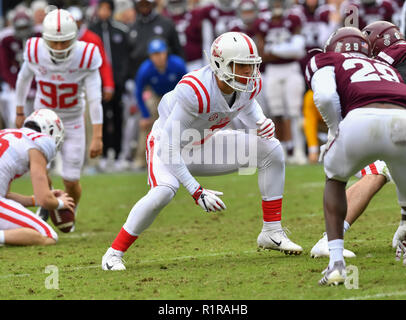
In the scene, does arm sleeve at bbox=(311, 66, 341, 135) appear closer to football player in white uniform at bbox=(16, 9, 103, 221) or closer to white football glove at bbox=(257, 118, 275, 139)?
white football glove at bbox=(257, 118, 275, 139)

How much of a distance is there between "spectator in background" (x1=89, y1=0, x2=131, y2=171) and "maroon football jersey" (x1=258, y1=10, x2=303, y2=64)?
191cm

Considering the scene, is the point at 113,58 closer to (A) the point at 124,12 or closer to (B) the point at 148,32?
(B) the point at 148,32

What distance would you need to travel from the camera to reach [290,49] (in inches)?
456

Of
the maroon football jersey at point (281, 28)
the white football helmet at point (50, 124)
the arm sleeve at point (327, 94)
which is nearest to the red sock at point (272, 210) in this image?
the arm sleeve at point (327, 94)

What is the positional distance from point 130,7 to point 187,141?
8525 millimetres

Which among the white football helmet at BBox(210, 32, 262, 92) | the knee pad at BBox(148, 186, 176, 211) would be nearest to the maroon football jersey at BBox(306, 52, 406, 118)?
the white football helmet at BBox(210, 32, 262, 92)

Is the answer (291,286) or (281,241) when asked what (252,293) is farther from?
(281,241)

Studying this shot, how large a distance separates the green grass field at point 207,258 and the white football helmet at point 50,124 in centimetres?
82

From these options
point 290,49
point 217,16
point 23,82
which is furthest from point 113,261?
point 217,16

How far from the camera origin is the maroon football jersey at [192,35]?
39.5 feet
